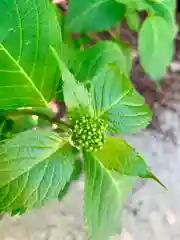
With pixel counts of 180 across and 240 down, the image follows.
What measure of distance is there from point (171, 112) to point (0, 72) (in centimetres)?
61

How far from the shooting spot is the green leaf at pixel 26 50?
1.33ft

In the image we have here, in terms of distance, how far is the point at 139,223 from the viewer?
2.88 ft

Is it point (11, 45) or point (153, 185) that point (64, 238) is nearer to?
point (153, 185)

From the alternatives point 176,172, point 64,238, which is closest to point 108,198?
point 64,238

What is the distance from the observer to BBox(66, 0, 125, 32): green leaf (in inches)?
24.1

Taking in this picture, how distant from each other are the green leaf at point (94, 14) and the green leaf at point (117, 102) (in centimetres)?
18

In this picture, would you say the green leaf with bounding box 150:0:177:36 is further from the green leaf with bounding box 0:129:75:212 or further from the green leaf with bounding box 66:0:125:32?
the green leaf with bounding box 0:129:75:212

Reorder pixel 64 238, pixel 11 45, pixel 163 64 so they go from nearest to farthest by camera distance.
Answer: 1. pixel 11 45
2. pixel 163 64
3. pixel 64 238

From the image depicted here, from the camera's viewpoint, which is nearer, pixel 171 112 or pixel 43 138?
pixel 43 138

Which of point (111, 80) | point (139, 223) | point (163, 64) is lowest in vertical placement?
point (139, 223)

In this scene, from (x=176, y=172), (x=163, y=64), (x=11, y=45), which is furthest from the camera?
(x=176, y=172)

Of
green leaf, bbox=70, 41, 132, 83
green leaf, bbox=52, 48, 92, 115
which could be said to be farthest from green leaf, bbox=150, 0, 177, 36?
green leaf, bbox=52, 48, 92, 115

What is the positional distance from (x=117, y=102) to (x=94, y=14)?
20 centimetres

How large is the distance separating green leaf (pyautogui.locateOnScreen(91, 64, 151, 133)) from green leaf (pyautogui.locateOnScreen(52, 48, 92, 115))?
0.02 m
